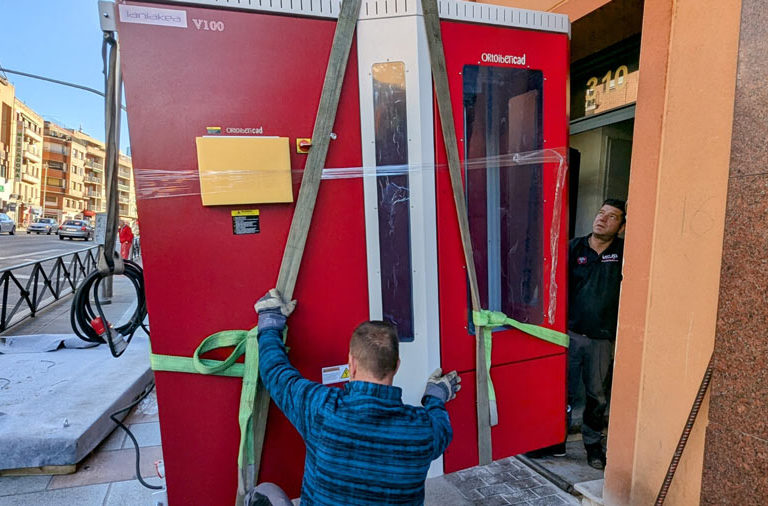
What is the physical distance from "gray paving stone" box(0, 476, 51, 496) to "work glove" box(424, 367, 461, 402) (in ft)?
9.33

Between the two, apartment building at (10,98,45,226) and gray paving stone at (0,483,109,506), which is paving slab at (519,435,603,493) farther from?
apartment building at (10,98,45,226)

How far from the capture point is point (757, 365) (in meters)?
1.95

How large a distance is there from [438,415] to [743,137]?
171 cm

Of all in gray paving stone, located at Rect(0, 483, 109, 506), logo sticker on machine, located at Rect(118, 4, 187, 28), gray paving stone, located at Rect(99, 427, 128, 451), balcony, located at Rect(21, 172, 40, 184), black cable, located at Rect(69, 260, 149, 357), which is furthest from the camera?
balcony, located at Rect(21, 172, 40, 184)

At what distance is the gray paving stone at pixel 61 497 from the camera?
2.91 m

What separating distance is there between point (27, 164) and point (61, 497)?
63031mm

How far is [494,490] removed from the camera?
121 inches

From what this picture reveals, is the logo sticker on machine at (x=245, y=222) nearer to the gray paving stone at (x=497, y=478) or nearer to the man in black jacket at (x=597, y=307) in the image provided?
the gray paving stone at (x=497, y=478)

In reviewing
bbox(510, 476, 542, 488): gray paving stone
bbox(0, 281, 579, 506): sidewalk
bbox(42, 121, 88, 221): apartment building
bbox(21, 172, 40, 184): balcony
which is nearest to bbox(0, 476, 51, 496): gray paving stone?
bbox(0, 281, 579, 506): sidewalk

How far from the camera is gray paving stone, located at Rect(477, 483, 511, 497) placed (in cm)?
303

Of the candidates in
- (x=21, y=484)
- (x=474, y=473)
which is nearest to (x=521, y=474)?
(x=474, y=473)

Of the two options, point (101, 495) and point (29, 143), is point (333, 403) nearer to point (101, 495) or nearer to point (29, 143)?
point (101, 495)

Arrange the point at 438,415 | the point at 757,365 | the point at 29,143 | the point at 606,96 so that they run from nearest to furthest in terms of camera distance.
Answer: the point at 438,415 < the point at 757,365 < the point at 606,96 < the point at 29,143

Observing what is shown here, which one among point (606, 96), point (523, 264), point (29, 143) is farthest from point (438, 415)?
point (29, 143)
